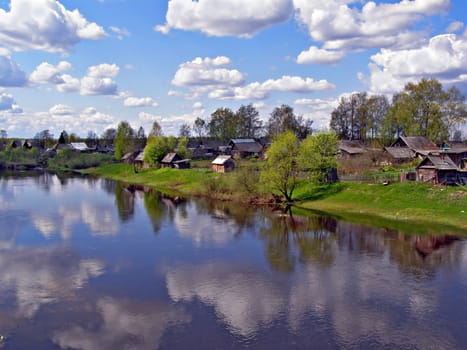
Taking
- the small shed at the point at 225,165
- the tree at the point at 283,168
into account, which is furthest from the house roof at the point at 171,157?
the tree at the point at 283,168

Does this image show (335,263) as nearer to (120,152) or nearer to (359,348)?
(359,348)

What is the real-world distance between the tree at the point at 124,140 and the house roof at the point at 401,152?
62.4 meters

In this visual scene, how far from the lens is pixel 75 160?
11206 cm

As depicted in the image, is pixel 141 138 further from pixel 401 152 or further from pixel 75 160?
pixel 401 152

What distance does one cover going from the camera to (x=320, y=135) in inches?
2120

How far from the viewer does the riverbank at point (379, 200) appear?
124 feet

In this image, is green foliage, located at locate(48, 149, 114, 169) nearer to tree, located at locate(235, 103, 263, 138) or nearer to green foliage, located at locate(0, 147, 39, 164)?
green foliage, located at locate(0, 147, 39, 164)

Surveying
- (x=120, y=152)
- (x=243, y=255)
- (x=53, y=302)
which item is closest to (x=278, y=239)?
(x=243, y=255)

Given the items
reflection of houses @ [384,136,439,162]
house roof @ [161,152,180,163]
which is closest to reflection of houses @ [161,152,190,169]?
house roof @ [161,152,180,163]

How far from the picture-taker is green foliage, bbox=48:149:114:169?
11025 cm

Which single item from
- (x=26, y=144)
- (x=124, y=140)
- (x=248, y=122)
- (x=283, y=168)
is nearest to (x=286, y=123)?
(x=248, y=122)

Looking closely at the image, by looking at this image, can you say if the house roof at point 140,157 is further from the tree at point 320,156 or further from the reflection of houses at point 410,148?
the reflection of houses at point 410,148

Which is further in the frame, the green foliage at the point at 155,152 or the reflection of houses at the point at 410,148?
the green foliage at the point at 155,152

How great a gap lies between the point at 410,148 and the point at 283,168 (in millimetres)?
23676
